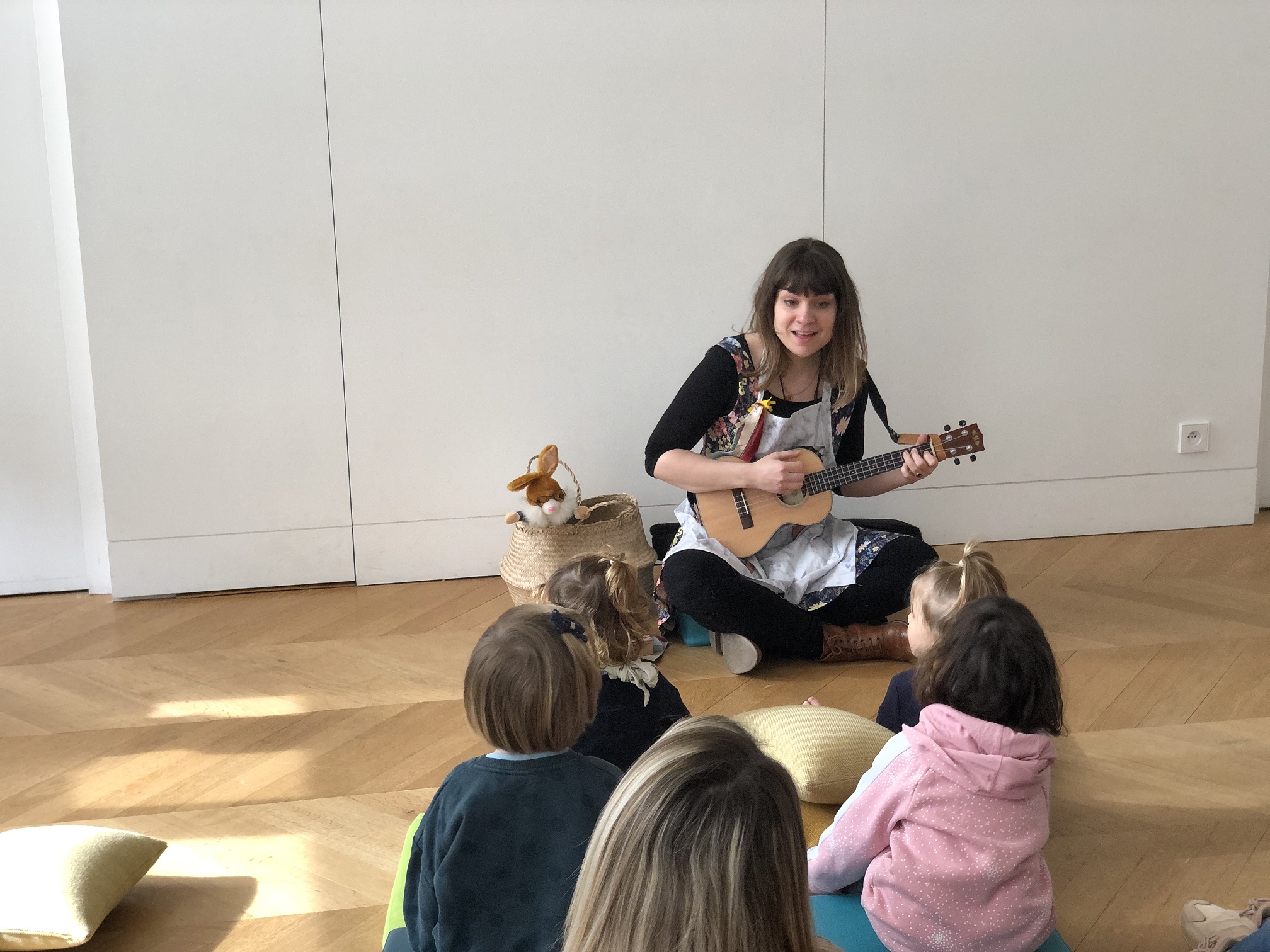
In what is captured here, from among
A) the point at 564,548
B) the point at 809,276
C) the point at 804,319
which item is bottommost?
the point at 564,548

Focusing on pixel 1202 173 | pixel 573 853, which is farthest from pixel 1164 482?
pixel 573 853

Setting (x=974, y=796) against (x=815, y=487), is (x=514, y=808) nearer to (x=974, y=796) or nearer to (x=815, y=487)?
(x=974, y=796)

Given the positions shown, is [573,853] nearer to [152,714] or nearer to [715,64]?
[152,714]

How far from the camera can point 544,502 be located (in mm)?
3029

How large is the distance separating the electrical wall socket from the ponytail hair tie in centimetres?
296

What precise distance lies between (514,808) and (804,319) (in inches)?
66.1

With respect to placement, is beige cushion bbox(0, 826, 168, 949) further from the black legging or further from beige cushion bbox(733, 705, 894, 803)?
the black legging

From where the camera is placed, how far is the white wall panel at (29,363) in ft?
10.6

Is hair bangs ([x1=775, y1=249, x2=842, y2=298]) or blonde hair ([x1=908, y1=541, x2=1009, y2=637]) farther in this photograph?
hair bangs ([x1=775, y1=249, x2=842, y2=298])

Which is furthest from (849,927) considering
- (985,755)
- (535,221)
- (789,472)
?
(535,221)

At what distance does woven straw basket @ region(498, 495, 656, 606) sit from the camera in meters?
3.00

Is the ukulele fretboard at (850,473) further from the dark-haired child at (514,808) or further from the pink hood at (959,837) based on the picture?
the dark-haired child at (514,808)

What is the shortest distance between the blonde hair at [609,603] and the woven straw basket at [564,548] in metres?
1.04

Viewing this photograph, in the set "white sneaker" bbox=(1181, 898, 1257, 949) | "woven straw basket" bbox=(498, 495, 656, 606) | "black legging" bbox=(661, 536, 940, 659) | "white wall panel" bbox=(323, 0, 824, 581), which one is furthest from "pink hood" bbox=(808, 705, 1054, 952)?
"white wall panel" bbox=(323, 0, 824, 581)
